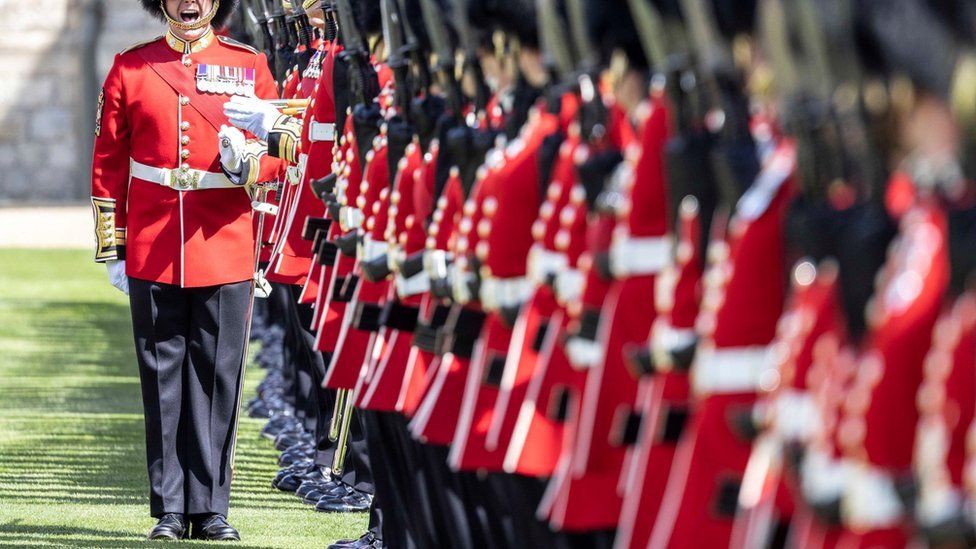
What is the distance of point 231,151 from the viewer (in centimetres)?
736

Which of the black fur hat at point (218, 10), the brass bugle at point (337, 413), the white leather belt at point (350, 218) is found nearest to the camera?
the white leather belt at point (350, 218)

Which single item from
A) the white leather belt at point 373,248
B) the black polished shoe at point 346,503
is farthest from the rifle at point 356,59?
the black polished shoe at point 346,503

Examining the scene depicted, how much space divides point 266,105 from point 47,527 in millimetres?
1502

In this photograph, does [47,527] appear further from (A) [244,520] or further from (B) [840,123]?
(B) [840,123]

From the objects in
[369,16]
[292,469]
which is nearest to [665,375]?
[369,16]

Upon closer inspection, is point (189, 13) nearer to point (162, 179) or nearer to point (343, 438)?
point (162, 179)

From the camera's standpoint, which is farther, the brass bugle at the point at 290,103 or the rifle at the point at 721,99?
the brass bugle at the point at 290,103

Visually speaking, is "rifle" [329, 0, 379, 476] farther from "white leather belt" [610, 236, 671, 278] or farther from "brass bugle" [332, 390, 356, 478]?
"white leather belt" [610, 236, 671, 278]

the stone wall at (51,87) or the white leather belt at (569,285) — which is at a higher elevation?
the white leather belt at (569,285)

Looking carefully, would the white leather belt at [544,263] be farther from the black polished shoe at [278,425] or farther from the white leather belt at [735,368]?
the black polished shoe at [278,425]

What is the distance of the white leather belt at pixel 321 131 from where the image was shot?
7488mm

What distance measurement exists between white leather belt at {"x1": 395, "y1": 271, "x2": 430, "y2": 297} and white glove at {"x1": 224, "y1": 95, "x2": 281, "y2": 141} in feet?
6.79

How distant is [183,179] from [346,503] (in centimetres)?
134

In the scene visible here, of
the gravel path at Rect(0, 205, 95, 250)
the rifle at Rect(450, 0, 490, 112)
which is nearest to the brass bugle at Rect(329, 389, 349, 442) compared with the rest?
the rifle at Rect(450, 0, 490, 112)
